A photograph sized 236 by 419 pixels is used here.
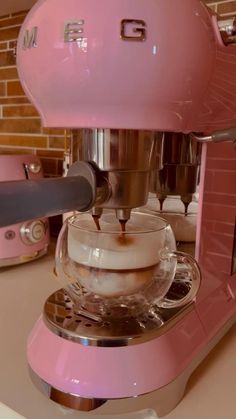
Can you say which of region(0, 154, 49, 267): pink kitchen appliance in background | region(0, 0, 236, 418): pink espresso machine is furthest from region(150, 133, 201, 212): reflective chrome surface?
region(0, 154, 49, 267): pink kitchen appliance in background

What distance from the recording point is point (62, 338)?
0.36m

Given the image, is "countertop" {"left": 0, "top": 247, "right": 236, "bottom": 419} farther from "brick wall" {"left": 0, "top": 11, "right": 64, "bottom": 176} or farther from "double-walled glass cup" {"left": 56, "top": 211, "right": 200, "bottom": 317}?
"brick wall" {"left": 0, "top": 11, "right": 64, "bottom": 176}

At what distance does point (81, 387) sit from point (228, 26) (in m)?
0.33

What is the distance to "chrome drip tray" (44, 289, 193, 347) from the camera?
35 centimetres

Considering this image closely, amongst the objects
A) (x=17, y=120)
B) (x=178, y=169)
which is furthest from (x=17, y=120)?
(x=178, y=169)

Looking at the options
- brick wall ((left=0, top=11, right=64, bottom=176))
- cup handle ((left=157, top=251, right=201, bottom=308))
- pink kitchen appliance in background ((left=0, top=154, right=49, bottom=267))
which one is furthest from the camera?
brick wall ((left=0, top=11, right=64, bottom=176))

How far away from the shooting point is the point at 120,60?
0.28 meters

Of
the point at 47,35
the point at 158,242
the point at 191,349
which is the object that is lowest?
the point at 191,349

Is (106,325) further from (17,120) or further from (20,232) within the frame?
(17,120)

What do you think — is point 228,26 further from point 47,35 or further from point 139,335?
point 139,335

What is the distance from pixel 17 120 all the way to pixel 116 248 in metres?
0.71

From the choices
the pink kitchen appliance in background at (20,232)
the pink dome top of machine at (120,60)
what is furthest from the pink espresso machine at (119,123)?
the pink kitchen appliance in background at (20,232)

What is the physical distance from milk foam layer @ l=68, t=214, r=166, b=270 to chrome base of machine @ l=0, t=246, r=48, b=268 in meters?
0.33

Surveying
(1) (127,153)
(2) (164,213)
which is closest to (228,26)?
(1) (127,153)
